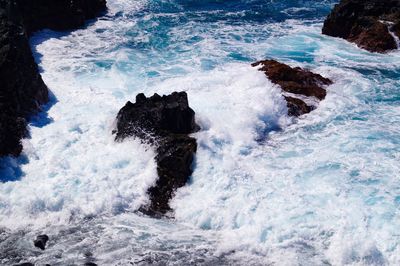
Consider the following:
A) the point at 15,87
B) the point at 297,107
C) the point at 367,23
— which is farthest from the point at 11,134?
the point at 367,23

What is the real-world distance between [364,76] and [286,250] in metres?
8.85

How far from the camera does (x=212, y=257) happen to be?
7.81 meters

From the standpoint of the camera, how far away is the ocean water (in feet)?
26.4

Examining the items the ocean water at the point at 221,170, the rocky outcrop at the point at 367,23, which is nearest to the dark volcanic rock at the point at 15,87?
the ocean water at the point at 221,170

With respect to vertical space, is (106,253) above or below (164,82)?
below

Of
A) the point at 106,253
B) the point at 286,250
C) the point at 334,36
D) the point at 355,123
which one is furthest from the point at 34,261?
the point at 334,36

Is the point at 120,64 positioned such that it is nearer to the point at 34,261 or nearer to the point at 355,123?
the point at 355,123

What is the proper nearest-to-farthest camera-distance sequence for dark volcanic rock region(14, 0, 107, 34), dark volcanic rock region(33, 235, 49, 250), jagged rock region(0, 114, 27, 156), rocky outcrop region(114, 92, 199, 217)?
dark volcanic rock region(33, 235, 49, 250)
rocky outcrop region(114, 92, 199, 217)
jagged rock region(0, 114, 27, 156)
dark volcanic rock region(14, 0, 107, 34)

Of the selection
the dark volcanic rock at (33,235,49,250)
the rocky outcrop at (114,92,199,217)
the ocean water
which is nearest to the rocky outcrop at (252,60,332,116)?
the ocean water

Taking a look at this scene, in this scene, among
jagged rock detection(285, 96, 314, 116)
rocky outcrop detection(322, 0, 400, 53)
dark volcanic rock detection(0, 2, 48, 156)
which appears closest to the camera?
dark volcanic rock detection(0, 2, 48, 156)

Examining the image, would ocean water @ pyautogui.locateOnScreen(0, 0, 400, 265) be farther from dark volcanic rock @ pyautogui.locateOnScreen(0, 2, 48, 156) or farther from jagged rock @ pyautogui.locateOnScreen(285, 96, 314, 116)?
dark volcanic rock @ pyautogui.locateOnScreen(0, 2, 48, 156)

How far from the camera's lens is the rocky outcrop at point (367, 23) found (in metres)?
17.5

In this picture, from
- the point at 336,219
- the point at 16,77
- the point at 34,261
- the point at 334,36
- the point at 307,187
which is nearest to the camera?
the point at 34,261

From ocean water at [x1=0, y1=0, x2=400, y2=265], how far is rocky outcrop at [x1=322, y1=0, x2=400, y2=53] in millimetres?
924
